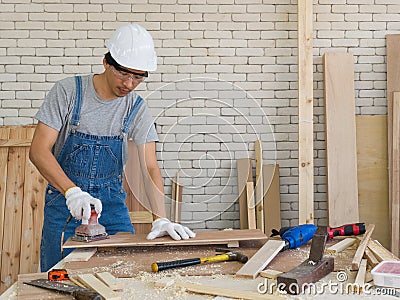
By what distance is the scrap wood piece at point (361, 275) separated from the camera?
77.2 inches

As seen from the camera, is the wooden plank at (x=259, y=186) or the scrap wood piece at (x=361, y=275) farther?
the wooden plank at (x=259, y=186)

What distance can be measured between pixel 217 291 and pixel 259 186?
3234 millimetres

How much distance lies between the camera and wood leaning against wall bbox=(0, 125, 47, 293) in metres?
4.80

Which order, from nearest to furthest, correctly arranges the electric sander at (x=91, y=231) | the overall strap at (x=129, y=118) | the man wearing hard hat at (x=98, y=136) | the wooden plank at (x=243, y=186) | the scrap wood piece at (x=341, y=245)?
the scrap wood piece at (x=341, y=245)
the electric sander at (x=91, y=231)
the man wearing hard hat at (x=98, y=136)
the overall strap at (x=129, y=118)
the wooden plank at (x=243, y=186)

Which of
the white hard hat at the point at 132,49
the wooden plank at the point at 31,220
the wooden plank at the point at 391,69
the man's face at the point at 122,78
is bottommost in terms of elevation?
the wooden plank at the point at 31,220

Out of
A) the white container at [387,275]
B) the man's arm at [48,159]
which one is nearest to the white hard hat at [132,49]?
the man's arm at [48,159]

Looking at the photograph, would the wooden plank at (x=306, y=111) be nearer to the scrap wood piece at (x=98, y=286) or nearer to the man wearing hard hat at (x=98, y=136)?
the man wearing hard hat at (x=98, y=136)

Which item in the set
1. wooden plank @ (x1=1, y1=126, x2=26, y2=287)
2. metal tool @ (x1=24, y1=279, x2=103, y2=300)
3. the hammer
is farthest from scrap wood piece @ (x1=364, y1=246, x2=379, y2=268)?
wooden plank @ (x1=1, y1=126, x2=26, y2=287)

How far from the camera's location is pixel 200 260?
237 centimetres

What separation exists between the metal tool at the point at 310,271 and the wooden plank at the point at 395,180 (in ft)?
9.43

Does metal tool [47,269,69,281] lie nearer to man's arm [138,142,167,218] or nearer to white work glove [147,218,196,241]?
white work glove [147,218,196,241]

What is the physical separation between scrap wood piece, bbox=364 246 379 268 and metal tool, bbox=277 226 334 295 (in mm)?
179

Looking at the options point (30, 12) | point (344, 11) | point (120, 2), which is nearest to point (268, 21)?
point (344, 11)

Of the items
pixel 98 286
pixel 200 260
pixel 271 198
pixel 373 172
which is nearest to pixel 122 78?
pixel 200 260
